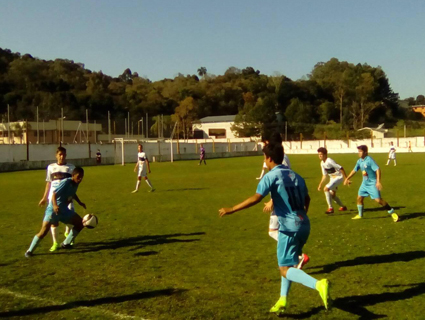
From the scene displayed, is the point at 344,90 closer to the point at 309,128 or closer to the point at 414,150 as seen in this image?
the point at 309,128

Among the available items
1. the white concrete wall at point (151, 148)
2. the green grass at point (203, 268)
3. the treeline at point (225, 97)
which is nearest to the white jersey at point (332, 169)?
the green grass at point (203, 268)

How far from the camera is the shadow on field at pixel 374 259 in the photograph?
7222mm

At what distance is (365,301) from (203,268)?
2573 millimetres

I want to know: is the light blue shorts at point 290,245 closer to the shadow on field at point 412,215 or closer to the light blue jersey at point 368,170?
the light blue jersey at point 368,170

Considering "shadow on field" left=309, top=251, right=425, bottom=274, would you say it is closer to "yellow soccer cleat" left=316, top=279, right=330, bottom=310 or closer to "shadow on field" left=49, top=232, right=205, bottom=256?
"yellow soccer cleat" left=316, top=279, right=330, bottom=310

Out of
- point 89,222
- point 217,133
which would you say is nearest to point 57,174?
point 89,222

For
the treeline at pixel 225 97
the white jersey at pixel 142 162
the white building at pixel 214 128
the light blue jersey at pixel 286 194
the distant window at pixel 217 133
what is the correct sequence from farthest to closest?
the distant window at pixel 217 133
the white building at pixel 214 128
the treeline at pixel 225 97
the white jersey at pixel 142 162
the light blue jersey at pixel 286 194

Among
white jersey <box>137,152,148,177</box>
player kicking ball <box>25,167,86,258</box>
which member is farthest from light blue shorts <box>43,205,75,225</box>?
white jersey <box>137,152,148,177</box>

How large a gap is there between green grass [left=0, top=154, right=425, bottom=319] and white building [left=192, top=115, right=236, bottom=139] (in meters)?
86.7

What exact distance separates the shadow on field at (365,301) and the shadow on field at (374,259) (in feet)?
3.98

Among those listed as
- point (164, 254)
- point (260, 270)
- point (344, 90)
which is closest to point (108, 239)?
point (164, 254)

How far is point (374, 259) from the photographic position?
7.62 m

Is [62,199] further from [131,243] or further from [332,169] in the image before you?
[332,169]

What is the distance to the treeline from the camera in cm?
8562
